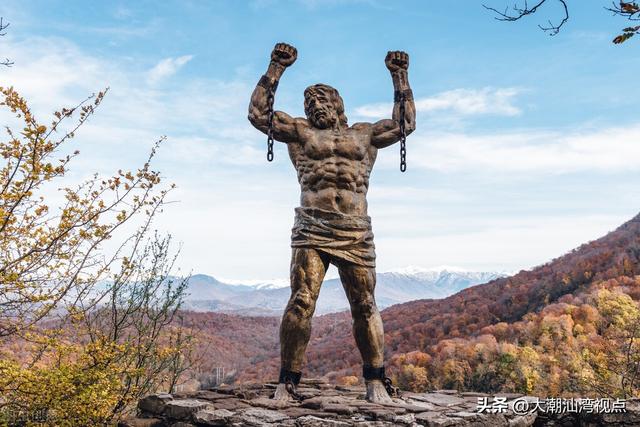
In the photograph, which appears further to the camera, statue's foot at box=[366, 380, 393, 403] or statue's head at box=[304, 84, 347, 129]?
statue's head at box=[304, 84, 347, 129]

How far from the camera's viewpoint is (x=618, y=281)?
3055 cm

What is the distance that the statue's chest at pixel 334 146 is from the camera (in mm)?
5878

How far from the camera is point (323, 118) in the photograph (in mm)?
6008

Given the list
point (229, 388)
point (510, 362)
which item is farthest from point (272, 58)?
point (510, 362)

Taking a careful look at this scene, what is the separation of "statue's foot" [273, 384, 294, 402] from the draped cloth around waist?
132 cm

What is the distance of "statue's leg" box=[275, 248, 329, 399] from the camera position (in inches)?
223

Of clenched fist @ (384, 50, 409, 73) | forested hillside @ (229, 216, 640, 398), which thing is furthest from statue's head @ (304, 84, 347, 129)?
forested hillside @ (229, 216, 640, 398)

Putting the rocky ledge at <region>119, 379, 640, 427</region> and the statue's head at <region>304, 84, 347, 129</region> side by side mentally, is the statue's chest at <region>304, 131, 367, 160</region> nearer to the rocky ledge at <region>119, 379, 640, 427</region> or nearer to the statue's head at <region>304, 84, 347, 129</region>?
the statue's head at <region>304, 84, 347, 129</region>

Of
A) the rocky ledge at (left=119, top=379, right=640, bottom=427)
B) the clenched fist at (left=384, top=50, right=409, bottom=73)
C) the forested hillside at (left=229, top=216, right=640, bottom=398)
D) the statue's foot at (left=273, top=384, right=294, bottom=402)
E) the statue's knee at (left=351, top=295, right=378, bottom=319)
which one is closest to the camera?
the rocky ledge at (left=119, top=379, right=640, bottom=427)

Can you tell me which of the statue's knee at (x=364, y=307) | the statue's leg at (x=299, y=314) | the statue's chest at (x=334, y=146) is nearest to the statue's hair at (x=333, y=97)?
the statue's chest at (x=334, y=146)

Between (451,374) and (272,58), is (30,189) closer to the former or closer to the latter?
(272,58)

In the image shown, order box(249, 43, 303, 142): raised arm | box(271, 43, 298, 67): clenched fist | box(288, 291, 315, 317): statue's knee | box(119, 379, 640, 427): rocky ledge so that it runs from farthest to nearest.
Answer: box(271, 43, 298, 67): clenched fist, box(249, 43, 303, 142): raised arm, box(288, 291, 315, 317): statue's knee, box(119, 379, 640, 427): rocky ledge

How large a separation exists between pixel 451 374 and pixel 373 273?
1578 centimetres

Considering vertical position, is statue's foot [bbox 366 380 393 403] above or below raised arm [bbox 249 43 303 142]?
below
